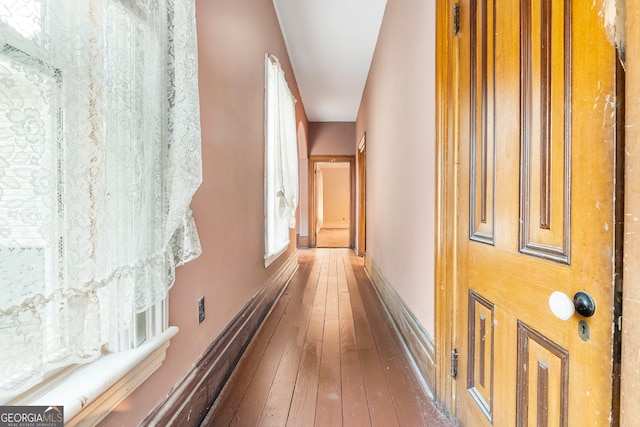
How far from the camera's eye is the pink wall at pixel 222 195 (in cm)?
111

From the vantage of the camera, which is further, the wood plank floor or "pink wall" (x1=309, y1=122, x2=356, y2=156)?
"pink wall" (x1=309, y1=122, x2=356, y2=156)

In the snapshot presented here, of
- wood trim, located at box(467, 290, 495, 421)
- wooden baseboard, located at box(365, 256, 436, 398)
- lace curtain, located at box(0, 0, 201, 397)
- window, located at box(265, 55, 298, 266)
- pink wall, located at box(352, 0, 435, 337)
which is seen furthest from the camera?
window, located at box(265, 55, 298, 266)

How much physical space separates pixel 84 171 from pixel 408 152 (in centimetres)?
181

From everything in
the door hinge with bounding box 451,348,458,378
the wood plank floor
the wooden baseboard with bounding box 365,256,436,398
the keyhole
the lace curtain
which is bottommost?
the wood plank floor

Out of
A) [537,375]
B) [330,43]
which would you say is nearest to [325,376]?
[537,375]

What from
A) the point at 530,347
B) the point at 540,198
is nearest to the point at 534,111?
the point at 540,198

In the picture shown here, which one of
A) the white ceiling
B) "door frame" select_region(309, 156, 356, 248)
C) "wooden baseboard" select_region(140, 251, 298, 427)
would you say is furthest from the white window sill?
"door frame" select_region(309, 156, 356, 248)

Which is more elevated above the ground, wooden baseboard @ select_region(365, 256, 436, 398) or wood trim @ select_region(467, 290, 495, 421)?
wood trim @ select_region(467, 290, 495, 421)

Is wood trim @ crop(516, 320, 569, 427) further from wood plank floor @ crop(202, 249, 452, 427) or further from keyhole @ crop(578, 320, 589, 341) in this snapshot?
wood plank floor @ crop(202, 249, 452, 427)

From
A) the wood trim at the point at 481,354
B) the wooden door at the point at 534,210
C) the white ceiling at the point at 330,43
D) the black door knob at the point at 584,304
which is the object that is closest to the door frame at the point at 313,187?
the white ceiling at the point at 330,43

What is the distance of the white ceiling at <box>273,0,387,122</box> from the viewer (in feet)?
9.12

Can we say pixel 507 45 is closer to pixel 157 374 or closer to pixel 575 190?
pixel 575 190

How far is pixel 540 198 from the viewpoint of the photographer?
2.55 feet

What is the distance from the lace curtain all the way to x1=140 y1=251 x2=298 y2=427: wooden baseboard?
0.35 m
